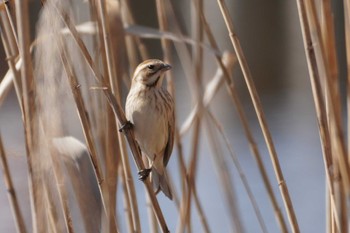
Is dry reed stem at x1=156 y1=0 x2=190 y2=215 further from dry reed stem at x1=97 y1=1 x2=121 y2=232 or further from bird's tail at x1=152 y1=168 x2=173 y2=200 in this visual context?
dry reed stem at x1=97 y1=1 x2=121 y2=232

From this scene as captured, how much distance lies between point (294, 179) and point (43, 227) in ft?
13.5

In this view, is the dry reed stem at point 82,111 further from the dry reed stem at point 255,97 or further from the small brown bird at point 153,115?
the small brown bird at point 153,115

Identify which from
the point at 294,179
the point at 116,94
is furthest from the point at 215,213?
the point at 116,94

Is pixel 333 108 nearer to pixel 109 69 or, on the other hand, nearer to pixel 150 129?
pixel 109 69

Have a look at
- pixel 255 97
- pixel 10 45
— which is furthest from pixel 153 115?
pixel 10 45

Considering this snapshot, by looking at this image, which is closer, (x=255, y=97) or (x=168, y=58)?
(x=255, y=97)

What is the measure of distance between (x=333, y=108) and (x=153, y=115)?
0.88m

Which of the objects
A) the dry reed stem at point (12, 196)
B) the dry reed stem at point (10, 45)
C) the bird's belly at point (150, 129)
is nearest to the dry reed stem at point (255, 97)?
the bird's belly at point (150, 129)

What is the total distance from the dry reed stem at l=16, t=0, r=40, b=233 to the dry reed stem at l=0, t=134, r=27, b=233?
0.55 feet

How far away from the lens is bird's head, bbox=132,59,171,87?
293 cm

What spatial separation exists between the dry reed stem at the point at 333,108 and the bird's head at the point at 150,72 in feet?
2.36

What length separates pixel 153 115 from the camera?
298 centimetres

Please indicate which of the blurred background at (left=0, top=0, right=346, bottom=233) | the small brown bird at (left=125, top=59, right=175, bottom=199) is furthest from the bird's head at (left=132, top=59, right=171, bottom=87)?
the blurred background at (left=0, top=0, right=346, bottom=233)

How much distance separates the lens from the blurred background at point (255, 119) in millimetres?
4257
